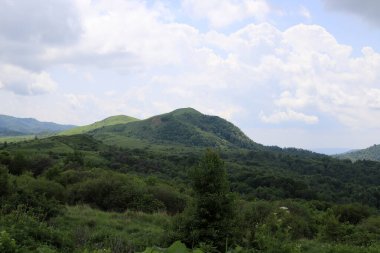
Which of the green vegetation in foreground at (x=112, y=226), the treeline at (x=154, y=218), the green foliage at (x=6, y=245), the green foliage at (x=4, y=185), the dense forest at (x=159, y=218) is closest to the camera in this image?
the green foliage at (x=6, y=245)

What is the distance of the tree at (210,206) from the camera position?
14.7m

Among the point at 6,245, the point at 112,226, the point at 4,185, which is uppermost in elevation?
the point at 6,245

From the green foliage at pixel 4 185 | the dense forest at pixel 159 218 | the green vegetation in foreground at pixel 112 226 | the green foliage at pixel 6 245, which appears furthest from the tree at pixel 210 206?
the green foliage at pixel 4 185

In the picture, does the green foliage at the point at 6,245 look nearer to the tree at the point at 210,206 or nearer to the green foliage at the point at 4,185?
the tree at the point at 210,206

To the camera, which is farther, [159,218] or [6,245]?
[159,218]

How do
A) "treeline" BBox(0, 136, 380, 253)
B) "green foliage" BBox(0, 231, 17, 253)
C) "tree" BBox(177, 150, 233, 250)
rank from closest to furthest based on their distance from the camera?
"green foliage" BBox(0, 231, 17, 253) < "treeline" BBox(0, 136, 380, 253) < "tree" BBox(177, 150, 233, 250)

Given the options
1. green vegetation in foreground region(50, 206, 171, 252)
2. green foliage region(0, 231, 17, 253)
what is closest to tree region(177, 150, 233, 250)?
green vegetation in foreground region(50, 206, 171, 252)

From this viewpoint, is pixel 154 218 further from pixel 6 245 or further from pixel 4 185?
pixel 6 245

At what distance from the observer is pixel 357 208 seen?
43.2 meters

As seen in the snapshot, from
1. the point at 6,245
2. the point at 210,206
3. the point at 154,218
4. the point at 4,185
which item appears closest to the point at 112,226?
the point at 154,218

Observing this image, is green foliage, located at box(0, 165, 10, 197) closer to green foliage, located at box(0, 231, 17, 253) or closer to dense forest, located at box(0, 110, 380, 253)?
dense forest, located at box(0, 110, 380, 253)

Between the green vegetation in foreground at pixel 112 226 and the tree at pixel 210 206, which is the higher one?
the tree at pixel 210 206

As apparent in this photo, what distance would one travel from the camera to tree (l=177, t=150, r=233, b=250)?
14680 millimetres

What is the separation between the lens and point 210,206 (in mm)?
15289
